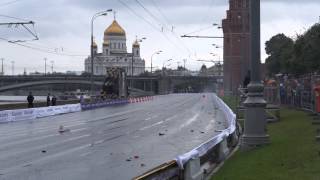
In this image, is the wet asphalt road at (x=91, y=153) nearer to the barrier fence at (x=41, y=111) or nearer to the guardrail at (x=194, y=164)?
the guardrail at (x=194, y=164)

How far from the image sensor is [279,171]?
13.3 meters

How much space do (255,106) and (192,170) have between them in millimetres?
7173

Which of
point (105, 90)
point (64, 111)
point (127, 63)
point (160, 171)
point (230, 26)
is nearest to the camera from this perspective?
point (160, 171)

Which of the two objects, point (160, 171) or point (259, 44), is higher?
point (259, 44)

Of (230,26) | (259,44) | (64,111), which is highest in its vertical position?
(230,26)

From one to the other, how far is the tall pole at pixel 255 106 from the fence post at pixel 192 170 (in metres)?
5.96

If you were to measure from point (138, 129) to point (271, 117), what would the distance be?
6929 mm

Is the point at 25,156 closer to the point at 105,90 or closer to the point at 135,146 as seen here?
the point at 135,146

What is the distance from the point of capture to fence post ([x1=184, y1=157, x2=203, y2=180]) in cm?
1228

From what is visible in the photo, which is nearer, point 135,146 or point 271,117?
point 135,146

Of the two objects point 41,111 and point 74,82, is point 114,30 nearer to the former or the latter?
point 74,82

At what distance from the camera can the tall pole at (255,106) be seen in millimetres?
19094

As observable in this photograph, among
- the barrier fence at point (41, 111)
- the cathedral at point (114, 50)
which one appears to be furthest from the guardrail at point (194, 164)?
the cathedral at point (114, 50)

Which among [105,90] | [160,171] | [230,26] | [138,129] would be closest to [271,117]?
[138,129]
